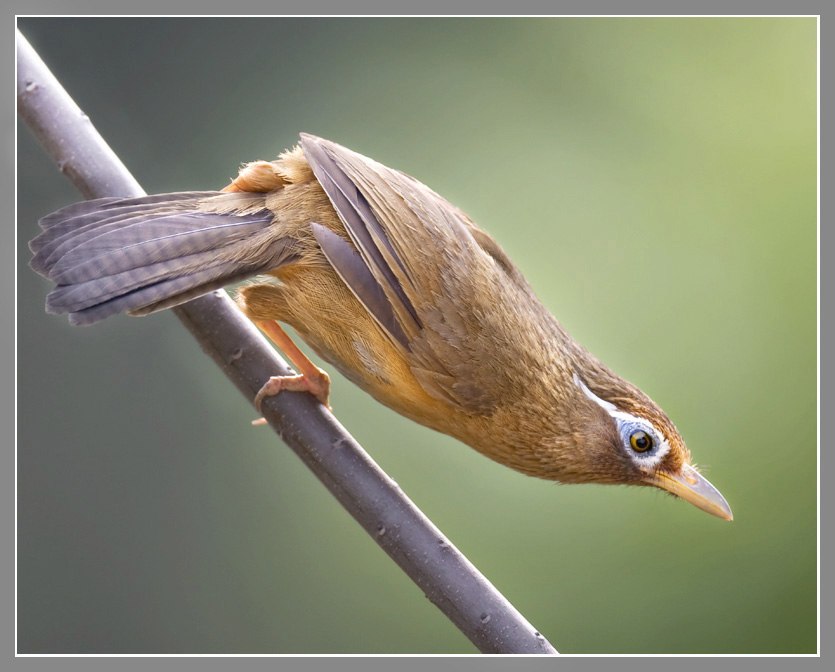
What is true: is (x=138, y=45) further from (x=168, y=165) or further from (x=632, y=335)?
(x=632, y=335)

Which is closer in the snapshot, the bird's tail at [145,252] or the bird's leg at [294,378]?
the bird's tail at [145,252]

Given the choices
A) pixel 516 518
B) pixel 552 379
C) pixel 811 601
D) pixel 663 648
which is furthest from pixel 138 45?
pixel 811 601

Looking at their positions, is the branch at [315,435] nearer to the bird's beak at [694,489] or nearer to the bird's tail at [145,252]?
the bird's tail at [145,252]

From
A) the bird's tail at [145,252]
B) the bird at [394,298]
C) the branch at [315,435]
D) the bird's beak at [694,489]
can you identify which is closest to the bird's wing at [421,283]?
the bird at [394,298]

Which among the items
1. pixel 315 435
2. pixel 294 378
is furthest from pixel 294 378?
pixel 315 435

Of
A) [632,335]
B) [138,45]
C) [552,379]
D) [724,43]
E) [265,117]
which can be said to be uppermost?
[138,45]
